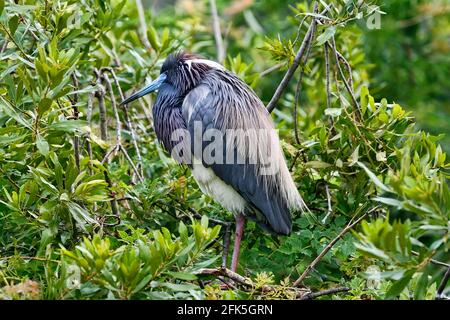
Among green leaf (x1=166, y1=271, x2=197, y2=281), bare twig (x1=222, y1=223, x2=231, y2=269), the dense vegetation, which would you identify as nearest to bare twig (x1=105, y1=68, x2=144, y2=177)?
the dense vegetation

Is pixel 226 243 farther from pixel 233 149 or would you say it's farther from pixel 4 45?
pixel 4 45

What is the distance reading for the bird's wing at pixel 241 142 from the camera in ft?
13.9

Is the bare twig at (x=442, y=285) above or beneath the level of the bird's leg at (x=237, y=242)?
above

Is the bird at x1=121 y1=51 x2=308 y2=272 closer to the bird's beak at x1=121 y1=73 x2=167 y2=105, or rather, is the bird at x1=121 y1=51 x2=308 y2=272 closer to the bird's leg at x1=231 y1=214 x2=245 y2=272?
the bird's leg at x1=231 y1=214 x2=245 y2=272

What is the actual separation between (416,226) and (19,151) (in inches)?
68.0

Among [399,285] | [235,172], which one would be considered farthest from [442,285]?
[235,172]

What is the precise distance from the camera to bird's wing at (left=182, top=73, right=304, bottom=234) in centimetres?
424

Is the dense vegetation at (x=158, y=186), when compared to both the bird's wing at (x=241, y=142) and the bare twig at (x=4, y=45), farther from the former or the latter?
the bird's wing at (x=241, y=142)

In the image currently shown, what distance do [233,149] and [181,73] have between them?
1.94ft

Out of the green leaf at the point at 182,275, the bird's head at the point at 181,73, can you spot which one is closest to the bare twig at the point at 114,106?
A: the bird's head at the point at 181,73

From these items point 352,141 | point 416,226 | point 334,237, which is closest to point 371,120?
point 352,141

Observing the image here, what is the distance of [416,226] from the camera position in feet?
9.80

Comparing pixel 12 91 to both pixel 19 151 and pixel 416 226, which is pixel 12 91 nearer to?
pixel 19 151

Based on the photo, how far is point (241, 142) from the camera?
4355 mm
